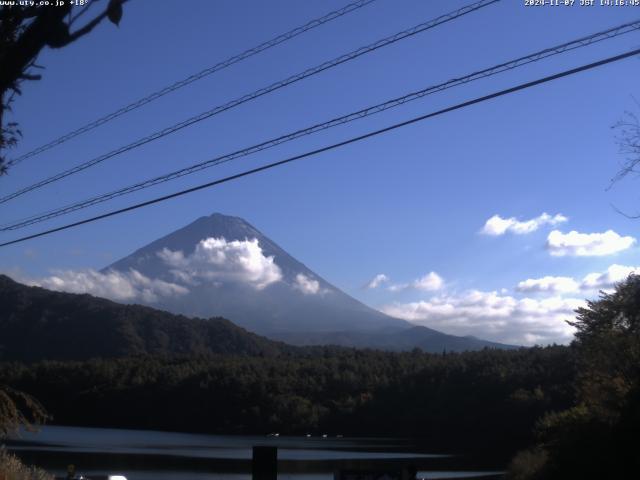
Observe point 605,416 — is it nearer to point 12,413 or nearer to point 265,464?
point 12,413

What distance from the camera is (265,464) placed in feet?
32.5

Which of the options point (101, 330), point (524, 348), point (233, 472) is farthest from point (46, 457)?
point (101, 330)

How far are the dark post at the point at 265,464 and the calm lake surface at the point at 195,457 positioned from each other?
2631 centimetres

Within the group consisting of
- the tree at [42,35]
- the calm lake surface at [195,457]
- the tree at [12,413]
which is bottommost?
the calm lake surface at [195,457]

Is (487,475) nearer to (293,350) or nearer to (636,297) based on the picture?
(636,297)

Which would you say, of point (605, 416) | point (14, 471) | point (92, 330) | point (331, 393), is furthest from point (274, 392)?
point (14, 471)

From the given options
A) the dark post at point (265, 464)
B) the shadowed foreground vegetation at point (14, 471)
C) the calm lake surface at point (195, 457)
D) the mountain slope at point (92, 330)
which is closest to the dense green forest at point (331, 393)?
the calm lake surface at point (195, 457)

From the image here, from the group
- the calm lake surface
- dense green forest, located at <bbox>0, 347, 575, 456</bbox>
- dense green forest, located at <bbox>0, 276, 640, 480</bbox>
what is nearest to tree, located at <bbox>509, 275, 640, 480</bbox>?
the calm lake surface

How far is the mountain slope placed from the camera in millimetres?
122000

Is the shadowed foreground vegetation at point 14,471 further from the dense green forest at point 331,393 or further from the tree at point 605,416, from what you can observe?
the dense green forest at point 331,393

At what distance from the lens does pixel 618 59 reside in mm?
10547

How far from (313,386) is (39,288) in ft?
213

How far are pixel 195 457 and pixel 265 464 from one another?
51392mm

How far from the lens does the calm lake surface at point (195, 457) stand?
1873 inches
